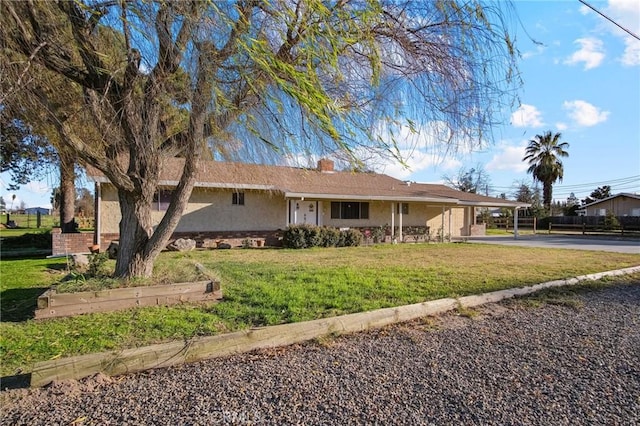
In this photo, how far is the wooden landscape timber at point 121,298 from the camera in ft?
16.8

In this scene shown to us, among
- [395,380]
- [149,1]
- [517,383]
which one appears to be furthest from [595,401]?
[149,1]

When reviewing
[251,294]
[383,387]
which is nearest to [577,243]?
[251,294]

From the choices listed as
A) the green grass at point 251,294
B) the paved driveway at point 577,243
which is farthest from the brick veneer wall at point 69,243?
the paved driveway at point 577,243

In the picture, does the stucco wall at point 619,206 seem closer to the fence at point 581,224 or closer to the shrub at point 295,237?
the fence at point 581,224

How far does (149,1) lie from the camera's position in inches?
139

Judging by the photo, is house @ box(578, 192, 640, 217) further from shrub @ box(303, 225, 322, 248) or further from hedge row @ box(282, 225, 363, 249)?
shrub @ box(303, 225, 322, 248)

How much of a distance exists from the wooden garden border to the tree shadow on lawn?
2.64 m

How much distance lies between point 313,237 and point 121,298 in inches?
440

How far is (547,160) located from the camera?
39.7 meters

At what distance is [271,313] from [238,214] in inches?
474

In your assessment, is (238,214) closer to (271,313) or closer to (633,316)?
(271,313)

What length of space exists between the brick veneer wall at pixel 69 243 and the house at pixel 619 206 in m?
45.1

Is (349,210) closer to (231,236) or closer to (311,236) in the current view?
(311,236)

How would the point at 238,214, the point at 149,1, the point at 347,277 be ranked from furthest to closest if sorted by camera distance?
the point at 238,214
the point at 347,277
the point at 149,1
